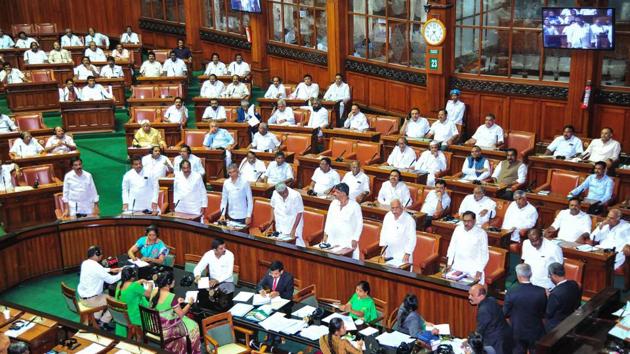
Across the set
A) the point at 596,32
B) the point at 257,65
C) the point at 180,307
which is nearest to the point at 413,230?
the point at 180,307

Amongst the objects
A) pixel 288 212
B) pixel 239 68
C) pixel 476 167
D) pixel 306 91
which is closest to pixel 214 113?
pixel 306 91

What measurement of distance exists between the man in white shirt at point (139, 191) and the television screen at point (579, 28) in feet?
22.3

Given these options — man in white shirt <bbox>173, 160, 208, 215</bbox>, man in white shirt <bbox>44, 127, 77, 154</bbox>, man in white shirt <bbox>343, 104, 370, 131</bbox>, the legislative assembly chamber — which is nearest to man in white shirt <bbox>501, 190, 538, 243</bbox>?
the legislative assembly chamber

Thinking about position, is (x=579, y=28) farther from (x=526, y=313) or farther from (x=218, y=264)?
(x=218, y=264)

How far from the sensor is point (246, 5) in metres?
19.3

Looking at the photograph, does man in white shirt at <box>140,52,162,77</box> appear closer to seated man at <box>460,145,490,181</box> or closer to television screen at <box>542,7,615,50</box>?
seated man at <box>460,145,490,181</box>

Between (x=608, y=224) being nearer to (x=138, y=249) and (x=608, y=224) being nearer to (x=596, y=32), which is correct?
(x=596, y=32)

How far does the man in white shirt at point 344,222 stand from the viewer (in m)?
10.4

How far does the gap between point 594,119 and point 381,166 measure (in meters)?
3.75

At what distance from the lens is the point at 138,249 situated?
10.5 metres

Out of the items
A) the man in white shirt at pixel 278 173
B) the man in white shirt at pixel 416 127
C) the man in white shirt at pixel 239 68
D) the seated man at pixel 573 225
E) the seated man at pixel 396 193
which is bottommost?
the seated man at pixel 573 225

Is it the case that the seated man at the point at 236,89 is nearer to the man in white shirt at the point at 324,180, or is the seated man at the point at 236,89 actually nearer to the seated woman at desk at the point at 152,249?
the man in white shirt at the point at 324,180

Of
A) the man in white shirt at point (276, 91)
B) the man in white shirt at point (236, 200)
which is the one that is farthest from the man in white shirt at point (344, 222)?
the man in white shirt at point (276, 91)

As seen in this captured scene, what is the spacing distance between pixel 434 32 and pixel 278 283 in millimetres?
7481
